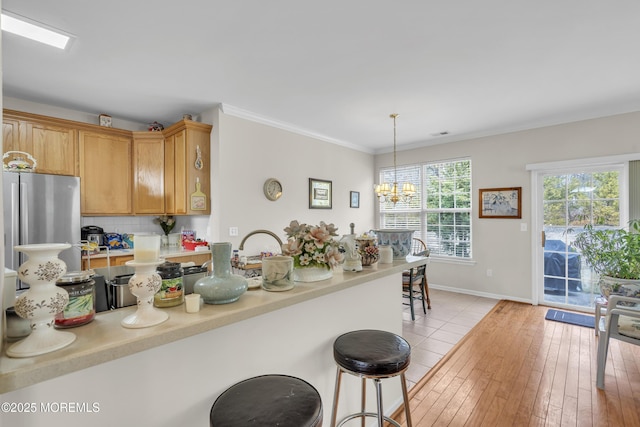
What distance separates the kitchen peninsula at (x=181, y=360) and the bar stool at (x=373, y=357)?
16 centimetres

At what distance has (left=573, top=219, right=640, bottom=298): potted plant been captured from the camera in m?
2.97

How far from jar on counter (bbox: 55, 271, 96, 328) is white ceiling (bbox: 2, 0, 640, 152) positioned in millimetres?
1791

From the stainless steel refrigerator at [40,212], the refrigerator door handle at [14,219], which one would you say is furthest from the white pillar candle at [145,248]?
the refrigerator door handle at [14,219]

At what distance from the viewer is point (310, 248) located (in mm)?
1341

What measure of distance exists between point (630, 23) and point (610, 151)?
87.7 inches

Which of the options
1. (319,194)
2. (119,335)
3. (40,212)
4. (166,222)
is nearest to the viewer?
(119,335)

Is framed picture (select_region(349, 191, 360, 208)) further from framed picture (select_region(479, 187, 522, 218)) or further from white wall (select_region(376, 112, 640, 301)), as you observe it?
framed picture (select_region(479, 187, 522, 218))

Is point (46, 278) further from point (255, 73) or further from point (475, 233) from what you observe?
point (475, 233)

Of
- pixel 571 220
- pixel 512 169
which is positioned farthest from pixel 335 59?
pixel 571 220

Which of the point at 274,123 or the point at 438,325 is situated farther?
the point at 274,123

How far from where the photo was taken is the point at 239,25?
2062mm

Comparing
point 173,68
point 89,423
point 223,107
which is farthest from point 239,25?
point 89,423

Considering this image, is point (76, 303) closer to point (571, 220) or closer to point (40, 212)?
point (40, 212)

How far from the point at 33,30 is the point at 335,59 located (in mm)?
2128
